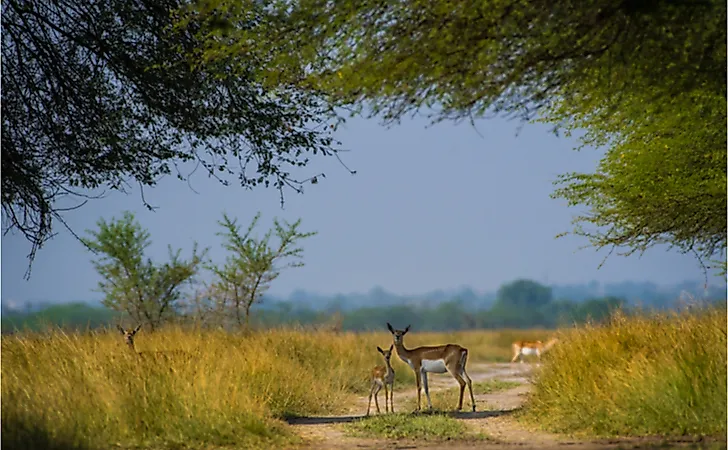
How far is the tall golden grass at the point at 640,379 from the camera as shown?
33.8 ft

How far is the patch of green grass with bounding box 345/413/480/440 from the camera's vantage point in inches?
436

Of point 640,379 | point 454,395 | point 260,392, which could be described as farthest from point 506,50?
point 454,395

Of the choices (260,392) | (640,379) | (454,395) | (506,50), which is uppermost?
(506,50)

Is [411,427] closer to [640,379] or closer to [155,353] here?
[640,379]

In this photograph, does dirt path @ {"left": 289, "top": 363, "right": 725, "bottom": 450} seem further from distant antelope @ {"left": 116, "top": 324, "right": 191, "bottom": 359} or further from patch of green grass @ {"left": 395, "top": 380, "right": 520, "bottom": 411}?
distant antelope @ {"left": 116, "top": 324, "right": 191, "bottom": 359}

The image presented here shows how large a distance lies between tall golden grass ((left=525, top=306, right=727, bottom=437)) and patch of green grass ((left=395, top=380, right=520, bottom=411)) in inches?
61.8


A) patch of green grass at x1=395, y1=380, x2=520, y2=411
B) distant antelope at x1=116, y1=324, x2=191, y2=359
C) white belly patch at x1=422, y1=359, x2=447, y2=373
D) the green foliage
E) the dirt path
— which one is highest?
the green foliage

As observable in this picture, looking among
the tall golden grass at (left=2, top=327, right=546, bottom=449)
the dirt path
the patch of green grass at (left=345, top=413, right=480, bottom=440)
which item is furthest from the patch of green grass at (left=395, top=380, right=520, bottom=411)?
the patch of green grass at (left=345, top=413, right=480, bottom=440)

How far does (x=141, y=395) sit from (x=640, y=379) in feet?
18.2

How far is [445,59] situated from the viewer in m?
9.30

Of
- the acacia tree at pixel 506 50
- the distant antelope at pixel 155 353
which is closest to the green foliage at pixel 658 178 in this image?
the acacia tree at pixel 506 50

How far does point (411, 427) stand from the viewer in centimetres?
1141

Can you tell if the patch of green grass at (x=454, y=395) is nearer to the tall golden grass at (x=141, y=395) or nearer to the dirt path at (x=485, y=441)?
the dirt path at (x=485, y=441)

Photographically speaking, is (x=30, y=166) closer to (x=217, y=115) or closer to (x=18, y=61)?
(x=18, y=61)
